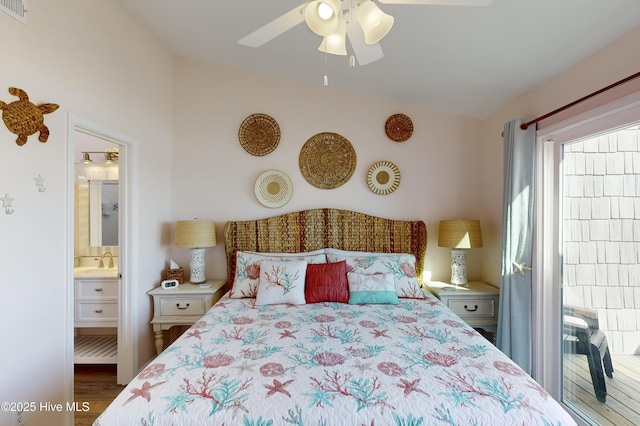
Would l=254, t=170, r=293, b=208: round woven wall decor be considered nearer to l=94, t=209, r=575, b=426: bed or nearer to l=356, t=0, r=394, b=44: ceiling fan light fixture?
l=94, t=209, r=575, b=426: bed

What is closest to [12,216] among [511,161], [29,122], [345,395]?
[29,122]

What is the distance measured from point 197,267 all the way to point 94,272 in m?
1.04

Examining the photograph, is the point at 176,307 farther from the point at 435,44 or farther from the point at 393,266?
the point at 435,44

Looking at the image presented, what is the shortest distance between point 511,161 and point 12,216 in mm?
3151

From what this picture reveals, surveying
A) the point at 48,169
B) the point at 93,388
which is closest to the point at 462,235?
the point at 48,169

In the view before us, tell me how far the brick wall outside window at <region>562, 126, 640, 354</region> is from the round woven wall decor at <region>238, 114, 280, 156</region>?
2392mm

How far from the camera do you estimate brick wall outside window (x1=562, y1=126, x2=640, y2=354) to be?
1619 mm

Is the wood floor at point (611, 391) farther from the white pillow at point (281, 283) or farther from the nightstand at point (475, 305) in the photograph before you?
the white pillow at point (281, 283)

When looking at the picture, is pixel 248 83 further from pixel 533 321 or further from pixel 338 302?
pixel 533 321

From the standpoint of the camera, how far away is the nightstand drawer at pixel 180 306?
2598mm

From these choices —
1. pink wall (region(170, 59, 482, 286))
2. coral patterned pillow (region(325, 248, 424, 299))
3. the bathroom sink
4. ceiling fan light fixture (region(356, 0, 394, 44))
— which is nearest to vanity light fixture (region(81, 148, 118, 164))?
pink wall (region(170, 59, 482, 286))

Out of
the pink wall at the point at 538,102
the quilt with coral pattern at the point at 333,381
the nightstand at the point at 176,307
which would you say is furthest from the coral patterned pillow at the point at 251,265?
the pink wall at the point at 538,102

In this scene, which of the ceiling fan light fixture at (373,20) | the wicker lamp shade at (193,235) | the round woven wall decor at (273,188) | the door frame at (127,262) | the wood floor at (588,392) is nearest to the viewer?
the ceiling fan light fixture at (373,20)

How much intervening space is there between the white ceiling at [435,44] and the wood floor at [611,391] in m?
1.74
